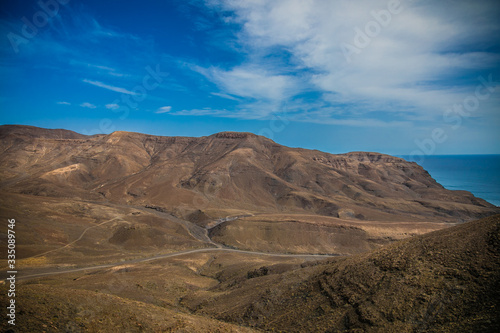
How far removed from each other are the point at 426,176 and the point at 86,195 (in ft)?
635

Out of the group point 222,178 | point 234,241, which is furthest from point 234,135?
point 234,241

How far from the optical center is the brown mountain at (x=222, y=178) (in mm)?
109312

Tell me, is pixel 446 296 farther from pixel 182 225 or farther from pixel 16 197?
pixel 16 197

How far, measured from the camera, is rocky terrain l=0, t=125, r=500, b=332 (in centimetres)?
1869

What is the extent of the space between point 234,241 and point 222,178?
5792cm

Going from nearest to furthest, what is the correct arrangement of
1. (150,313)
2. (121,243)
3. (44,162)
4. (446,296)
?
1. (446,296)
2. (150,313)
3. (121,243)
4. (44,162)

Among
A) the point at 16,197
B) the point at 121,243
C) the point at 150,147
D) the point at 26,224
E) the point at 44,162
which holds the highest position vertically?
the point at 150,147

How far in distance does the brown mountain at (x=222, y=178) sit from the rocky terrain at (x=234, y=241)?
0.90 metres

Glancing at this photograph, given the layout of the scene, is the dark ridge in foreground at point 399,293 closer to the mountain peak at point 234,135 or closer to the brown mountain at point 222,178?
the brown mountain at point 222,178

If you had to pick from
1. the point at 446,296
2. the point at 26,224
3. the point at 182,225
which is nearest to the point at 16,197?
the point at 26,224

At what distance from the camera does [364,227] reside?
75312 mm

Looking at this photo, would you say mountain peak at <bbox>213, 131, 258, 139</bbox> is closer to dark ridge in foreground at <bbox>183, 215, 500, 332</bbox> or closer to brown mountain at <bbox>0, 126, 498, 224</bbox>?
brown mountain at <bbox>0, 126, 498, 224</bbox>

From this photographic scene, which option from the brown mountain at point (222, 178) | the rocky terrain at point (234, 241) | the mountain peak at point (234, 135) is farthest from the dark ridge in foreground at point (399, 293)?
the mountain peak at point (234, 135)

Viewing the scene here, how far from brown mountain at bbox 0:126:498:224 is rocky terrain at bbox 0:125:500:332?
0.90 metres
